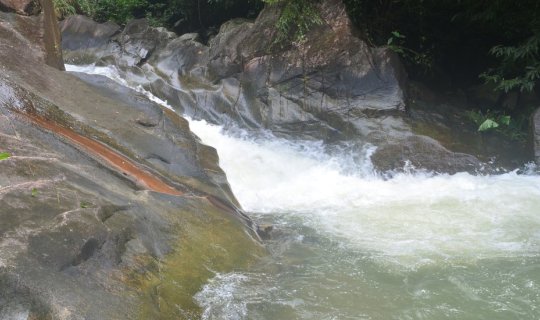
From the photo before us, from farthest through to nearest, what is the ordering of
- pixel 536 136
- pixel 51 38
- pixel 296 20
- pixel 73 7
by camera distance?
pixel 73 7
pixel 296 20
pixel 536 136
pixel 51 38

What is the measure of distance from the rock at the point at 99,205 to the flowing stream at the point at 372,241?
385mm

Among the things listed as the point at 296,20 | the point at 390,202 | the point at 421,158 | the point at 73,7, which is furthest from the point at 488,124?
the point at 73,7

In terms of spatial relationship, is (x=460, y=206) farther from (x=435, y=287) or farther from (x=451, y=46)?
(x=451, y=46)

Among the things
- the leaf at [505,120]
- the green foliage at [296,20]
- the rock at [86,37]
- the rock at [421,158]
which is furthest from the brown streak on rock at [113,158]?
the rock at [86,37]

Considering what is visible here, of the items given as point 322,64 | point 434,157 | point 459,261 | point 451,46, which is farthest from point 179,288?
point 451,46

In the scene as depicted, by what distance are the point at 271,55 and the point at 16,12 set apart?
4335mm

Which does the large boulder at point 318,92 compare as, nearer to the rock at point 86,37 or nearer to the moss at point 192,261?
the rock at point 86,37

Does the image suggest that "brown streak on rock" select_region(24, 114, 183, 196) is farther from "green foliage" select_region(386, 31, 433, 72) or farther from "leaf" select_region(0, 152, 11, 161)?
"green foliage" select_region(386, 31, 433, 72)

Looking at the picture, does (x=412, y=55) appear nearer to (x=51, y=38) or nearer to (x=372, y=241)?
(x=372, y=241)

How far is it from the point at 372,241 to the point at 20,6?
19.6ft

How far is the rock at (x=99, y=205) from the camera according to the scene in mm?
2932

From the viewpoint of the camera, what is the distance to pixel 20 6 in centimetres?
729

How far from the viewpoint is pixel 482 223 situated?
5832 mm

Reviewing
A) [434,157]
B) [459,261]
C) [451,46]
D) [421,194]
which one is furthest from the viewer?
[451,46]
